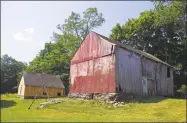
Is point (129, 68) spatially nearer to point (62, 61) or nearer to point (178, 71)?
point (178, 71)

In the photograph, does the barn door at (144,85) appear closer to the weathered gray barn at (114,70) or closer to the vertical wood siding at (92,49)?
the weathered gray barn at (114,70)

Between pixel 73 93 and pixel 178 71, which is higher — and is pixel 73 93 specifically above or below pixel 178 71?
below

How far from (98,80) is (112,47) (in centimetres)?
520

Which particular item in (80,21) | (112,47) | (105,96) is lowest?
(105,96)

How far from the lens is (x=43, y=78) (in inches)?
2324

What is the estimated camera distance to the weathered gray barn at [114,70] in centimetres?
3421

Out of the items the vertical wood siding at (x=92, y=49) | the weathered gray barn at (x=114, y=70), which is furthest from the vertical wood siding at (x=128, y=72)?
the vertical wood siding at (x=92, y=49)

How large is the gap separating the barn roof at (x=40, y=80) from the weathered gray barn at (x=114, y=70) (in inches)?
657

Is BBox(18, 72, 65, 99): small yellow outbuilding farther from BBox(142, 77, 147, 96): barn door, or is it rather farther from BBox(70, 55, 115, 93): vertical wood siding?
BBox(142, 77, 147, 96): barn door

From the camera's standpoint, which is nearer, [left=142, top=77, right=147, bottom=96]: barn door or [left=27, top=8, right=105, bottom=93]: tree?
[left=142, top=77, right=147, bottom=96]: barn door

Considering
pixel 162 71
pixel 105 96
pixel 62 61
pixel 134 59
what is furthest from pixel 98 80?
pixel 62 61

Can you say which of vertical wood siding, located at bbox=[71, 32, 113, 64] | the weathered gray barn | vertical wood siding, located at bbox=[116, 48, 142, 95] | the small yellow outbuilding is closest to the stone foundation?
the weathered gray barn

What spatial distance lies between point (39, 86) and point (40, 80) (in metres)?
2.00

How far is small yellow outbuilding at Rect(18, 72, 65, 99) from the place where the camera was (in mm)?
55031
